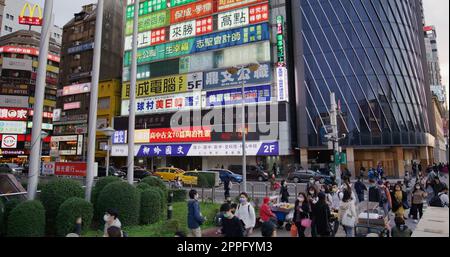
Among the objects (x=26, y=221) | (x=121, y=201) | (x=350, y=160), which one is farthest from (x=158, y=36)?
(x=26, y=221)

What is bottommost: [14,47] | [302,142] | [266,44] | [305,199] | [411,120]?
A: [305,199]

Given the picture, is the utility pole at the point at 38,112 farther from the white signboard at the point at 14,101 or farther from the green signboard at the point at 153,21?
the white signboard at the point at 14,101

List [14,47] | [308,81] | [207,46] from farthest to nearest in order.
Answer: [14,47], [207,46], [308,81]

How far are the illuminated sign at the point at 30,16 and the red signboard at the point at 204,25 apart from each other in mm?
40771

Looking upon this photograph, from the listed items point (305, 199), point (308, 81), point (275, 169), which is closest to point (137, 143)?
point (275, 169)

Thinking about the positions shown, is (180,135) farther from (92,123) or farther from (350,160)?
(92,123)

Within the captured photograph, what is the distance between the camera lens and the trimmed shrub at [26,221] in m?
8.06

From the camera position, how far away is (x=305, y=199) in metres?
8.80

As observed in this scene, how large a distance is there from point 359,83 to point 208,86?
19016 millimetres

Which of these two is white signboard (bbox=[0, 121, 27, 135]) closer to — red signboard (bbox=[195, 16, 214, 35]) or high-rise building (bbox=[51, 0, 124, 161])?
high-rise building (bbox=[51, 0, 124, 161])

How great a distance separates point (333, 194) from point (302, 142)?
1023 inches

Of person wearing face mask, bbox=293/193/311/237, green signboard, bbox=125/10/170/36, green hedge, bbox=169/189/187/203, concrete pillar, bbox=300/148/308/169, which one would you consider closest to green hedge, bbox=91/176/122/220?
green hedge, bbox=169/189/187/203

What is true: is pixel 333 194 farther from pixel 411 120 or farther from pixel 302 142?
pixel 411 120

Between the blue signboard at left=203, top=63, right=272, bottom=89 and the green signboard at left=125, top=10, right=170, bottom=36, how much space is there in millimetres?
12514
